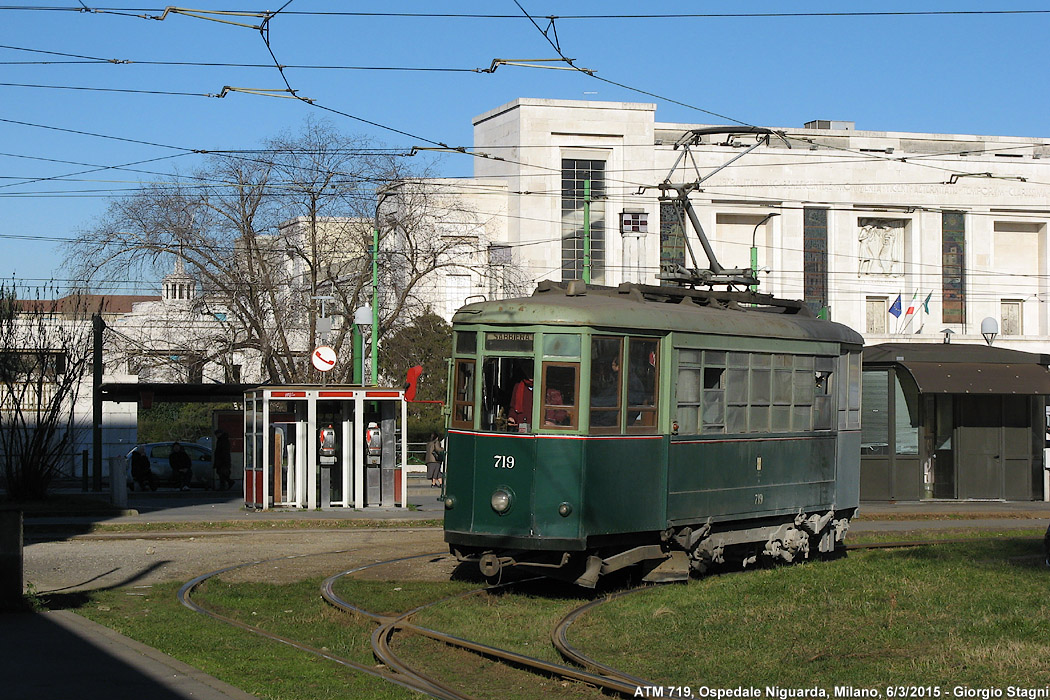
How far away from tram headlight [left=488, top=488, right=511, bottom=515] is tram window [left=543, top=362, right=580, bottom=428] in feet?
2.65

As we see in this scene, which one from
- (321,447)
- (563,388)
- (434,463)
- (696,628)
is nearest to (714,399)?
(563,388)

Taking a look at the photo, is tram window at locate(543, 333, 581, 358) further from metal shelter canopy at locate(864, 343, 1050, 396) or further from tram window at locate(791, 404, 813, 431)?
metal shelter canopy at locate(864, 343, 1050, 396)

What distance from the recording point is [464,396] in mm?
13633

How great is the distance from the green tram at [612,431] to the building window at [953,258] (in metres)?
61.0

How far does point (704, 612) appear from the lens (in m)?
11.5

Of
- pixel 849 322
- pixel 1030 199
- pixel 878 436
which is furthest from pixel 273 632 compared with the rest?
pixel 1030 199

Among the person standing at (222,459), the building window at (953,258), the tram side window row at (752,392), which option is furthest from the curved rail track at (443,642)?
the building window at (953,258)

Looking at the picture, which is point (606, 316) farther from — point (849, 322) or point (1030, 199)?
point (1030, 199)

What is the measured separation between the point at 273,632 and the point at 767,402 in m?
6.49

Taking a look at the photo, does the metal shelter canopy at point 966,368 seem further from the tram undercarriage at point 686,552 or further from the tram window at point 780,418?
the tram window at point 780,418

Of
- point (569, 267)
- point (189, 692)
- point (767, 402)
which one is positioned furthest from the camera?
point (569, 267)

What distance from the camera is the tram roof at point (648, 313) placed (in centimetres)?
1319

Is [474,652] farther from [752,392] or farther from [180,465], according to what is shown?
[180,465]

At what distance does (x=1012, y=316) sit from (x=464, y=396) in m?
67.0
